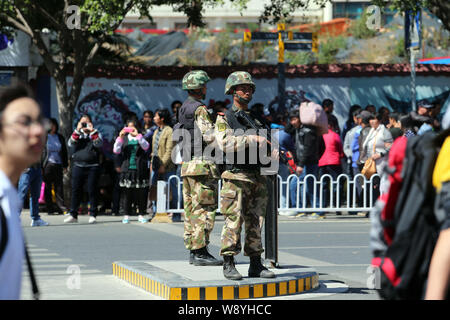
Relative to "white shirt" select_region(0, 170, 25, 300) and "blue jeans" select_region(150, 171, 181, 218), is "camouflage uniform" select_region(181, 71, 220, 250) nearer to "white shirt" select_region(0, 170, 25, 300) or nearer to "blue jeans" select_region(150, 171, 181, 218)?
"white shirt" select_region(0, 170, 25, 300)

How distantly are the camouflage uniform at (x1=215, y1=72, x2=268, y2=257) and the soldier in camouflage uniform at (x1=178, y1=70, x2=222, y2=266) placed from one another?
3.11 feet

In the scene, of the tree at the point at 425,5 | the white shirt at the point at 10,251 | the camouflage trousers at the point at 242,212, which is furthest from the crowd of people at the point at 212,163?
the white shirt at the point at 10,251

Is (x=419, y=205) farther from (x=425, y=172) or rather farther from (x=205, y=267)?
(x=205, y=267)

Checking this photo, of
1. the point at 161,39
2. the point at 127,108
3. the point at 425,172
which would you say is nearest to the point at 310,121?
the point at 127,108

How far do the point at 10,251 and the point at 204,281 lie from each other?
5443 millimetres

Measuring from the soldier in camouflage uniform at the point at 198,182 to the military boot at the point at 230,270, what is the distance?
3.78 feet

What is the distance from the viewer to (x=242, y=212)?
29.1ft

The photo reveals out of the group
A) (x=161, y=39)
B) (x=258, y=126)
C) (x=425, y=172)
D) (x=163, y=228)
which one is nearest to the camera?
(x=425, y=172)

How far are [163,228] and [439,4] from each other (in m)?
7.87

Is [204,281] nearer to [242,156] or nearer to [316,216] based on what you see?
[242,156]

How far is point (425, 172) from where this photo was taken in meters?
3.61

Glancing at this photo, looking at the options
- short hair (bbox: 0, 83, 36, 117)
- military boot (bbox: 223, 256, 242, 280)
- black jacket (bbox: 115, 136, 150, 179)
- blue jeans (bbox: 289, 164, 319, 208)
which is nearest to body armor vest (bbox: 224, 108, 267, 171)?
military boot (bbox: 223, 256, 242, 280)

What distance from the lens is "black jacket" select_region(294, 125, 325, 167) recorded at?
17.5 meters

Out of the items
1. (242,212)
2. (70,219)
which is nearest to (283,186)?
(70,219)
